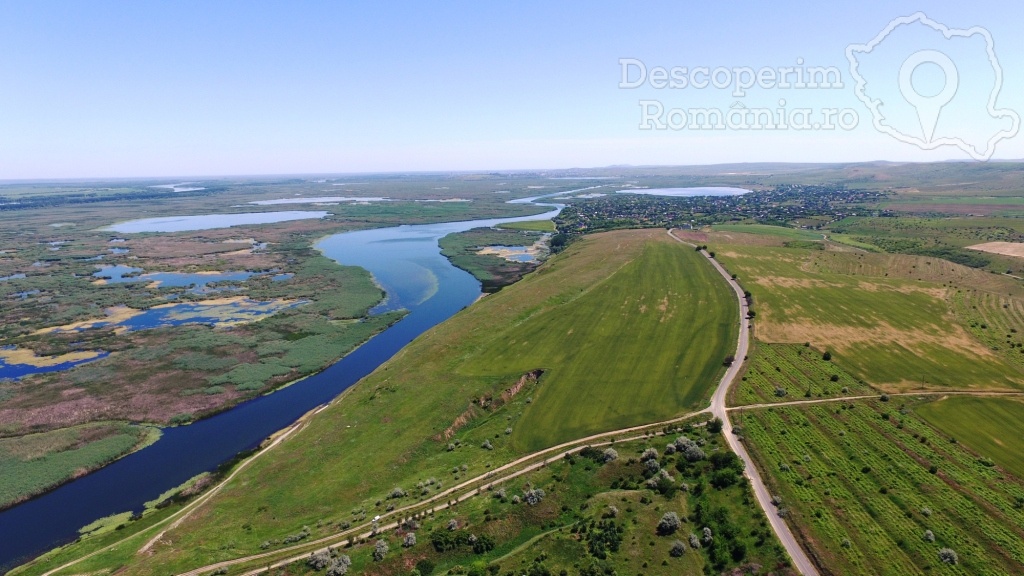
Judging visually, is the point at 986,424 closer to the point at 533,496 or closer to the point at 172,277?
the point at 533,496

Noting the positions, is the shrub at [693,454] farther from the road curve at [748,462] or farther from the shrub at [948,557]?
the shrub at [948,557]

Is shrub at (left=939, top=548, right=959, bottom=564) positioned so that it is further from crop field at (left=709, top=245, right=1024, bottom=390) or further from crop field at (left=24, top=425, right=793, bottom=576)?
crop field at (left=709, top=245, right=1024, bottom=390)

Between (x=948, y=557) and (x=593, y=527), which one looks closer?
(x=948, y=557)

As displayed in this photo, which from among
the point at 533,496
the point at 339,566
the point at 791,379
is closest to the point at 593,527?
the point at 533,496

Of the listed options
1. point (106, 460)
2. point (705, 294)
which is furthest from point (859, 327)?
point (106, 460)

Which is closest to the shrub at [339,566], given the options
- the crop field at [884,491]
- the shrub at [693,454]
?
the shrub at [693,454]

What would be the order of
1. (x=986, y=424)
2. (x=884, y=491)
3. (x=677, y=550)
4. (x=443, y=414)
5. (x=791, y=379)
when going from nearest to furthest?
(x=677, y=550) < (x=884, y=491) < (x=986, y=424) < (x=443, y=414) < (x=791, y=379)

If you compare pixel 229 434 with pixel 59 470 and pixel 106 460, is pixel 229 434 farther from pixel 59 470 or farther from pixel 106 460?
pixel 59 470
